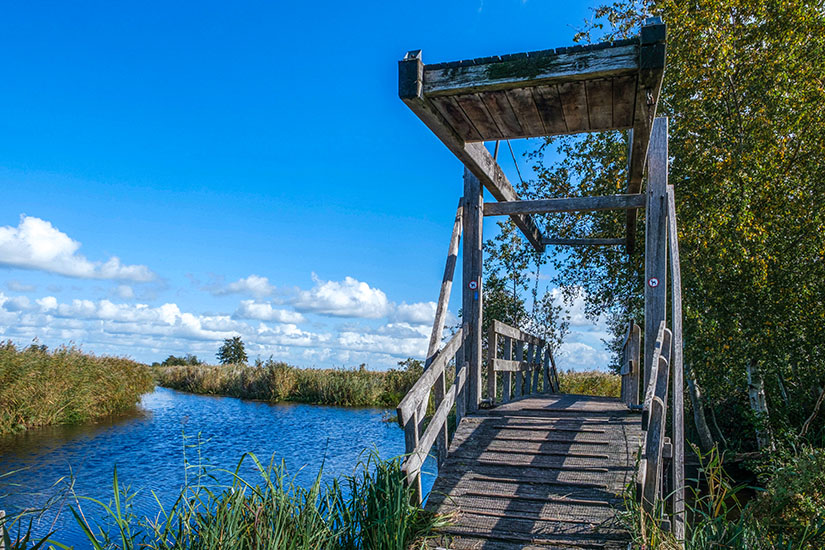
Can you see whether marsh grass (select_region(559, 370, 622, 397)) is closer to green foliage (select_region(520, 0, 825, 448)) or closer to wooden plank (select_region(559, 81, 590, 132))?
green foliage (select_region(520, 0, 825, 448))

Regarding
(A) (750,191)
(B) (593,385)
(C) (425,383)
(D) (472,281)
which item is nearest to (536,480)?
(C) (425,383)

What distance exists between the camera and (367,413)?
2023 centimetres

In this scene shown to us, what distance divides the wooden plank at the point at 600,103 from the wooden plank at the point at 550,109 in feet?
0.78

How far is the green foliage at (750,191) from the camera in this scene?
8.85 m

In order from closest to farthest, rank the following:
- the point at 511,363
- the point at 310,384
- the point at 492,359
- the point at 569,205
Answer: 1. the point at 569,205
2. the point at 492,359
3. the point at 511,363
4. the point at 310,384

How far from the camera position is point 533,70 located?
178 inches

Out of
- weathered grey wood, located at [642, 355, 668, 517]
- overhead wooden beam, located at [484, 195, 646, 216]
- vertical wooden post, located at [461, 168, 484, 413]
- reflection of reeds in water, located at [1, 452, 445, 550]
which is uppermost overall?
overhead wooden beam, located at [484, 195, 646, 216]

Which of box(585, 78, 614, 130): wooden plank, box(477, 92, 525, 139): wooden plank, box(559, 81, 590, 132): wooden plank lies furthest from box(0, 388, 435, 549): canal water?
box(585, 78, 614, 130): wooden plank

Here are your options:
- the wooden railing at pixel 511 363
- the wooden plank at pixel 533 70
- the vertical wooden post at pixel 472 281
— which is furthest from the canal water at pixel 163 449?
the wooden plank at pixel 533 70

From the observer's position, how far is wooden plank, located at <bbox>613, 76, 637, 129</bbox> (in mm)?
4714

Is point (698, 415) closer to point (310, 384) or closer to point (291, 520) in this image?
point (291, 520)

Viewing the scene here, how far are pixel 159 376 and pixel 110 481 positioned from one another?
24709mm

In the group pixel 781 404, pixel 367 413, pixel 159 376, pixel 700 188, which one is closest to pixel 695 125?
pixel 700 188

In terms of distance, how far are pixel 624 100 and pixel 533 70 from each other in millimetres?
1013
